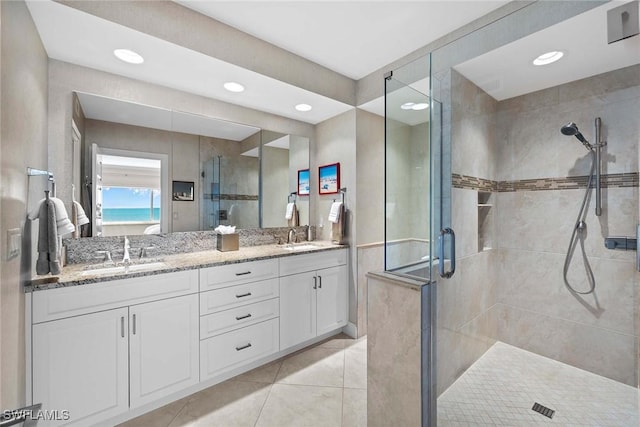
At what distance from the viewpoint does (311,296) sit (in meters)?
2.54

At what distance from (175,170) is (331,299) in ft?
6.00

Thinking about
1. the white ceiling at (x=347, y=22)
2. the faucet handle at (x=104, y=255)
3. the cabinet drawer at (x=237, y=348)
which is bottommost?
the cabinet drawer at (x=237, y=348)

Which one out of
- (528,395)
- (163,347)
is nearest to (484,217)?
(528,395)

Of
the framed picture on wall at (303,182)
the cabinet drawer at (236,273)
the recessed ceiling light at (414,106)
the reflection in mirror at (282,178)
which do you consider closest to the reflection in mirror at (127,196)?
the cabinet drawer at (236,273)

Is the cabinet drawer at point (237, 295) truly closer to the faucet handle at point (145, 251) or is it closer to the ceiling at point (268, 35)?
the faucet handle at point (145, 251)

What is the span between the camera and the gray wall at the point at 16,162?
1.10 meters

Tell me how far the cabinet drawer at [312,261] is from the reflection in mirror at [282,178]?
0.61 m

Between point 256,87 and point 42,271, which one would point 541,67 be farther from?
point 42,271

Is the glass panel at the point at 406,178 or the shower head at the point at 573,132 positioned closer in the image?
the shower head at the point at 573,132

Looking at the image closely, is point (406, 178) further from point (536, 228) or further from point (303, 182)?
point (303, 182)

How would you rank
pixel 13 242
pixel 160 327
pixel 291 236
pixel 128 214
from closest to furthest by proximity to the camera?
pixel 13 242 → pixel 160 327 → pixel 128 214 → pixel 291 236

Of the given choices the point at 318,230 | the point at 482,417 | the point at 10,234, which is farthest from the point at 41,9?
the point at 482,417

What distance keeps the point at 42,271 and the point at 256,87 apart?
1840 mm

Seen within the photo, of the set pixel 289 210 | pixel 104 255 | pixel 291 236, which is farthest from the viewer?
pixel 289 210
